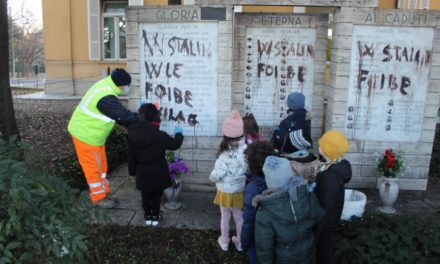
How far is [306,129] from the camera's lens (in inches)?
187

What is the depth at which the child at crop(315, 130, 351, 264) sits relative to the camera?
3.45 meters

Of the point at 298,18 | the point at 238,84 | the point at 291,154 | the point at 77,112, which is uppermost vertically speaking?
the point at 298,18

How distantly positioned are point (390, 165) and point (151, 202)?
307 cm

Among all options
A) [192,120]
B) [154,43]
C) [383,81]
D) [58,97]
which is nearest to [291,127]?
[192,120]

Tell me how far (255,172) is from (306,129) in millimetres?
1526

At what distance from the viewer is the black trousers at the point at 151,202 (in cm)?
473

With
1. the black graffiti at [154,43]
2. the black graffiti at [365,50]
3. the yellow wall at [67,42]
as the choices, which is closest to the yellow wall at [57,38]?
the yellow wall at [67,42]

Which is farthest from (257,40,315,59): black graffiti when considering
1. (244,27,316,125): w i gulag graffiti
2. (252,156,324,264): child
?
(252,156,324,264): child

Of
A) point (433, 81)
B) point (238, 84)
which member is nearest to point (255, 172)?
point (238, 84)

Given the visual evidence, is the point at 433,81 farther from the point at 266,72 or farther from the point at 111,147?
the point at 111,147

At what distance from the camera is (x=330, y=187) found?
11.3 feet

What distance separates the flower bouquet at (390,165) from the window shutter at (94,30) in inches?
577

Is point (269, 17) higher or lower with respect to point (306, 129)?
higher

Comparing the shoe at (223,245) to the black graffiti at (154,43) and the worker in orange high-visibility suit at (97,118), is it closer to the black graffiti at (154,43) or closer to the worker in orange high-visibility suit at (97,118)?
the worker in orange high-visibility suit at (97,118)
